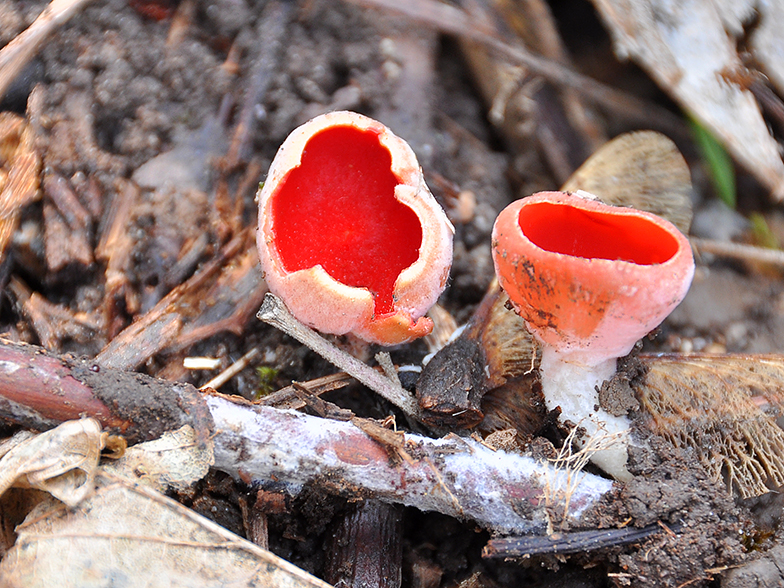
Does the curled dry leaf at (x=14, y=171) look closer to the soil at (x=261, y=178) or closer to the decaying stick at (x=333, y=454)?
the soil at (x=261, y=178)

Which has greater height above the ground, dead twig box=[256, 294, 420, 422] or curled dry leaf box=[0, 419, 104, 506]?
curled dry leaf box=[0, 419, 104, 506]

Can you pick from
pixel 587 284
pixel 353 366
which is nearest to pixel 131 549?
pixel 353 366

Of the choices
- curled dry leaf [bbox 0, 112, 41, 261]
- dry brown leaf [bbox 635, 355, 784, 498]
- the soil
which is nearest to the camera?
the soil

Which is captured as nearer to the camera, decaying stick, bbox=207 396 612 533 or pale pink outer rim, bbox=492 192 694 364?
pale pink outer rim, bbox=492 192 694 364

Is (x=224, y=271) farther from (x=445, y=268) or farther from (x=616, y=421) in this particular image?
(x=616, y=421)

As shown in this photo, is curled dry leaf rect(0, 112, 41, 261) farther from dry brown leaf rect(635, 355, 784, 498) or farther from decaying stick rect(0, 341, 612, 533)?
dry brown leaf rect(635, 355, 784, 498)

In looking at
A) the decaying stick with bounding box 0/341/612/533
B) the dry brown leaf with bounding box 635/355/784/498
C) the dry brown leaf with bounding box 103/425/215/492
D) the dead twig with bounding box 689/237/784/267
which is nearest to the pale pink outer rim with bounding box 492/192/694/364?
the dry brown leaf with bounding box 635/355/784/498
